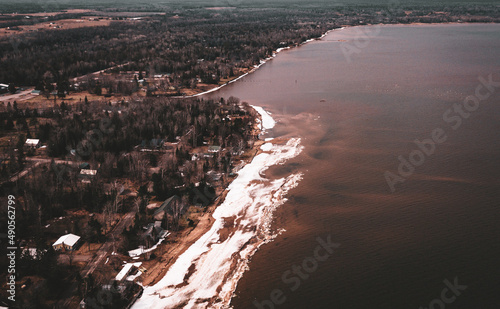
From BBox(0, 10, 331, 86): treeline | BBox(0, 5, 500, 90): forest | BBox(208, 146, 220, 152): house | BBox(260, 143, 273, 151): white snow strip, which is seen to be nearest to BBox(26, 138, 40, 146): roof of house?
BBox(208, 146, 220, 152): house

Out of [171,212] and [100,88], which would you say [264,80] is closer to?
[100,88]

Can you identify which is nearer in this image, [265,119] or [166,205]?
[166,205]

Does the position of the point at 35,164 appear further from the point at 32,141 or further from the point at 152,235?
the point at 152,235

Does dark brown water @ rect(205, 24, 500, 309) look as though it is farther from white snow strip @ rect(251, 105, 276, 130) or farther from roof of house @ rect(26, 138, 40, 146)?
roof of house @ rect(26, 138, 40, 146)

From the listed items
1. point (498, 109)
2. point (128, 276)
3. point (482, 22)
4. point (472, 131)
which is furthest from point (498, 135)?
point (482, 22)

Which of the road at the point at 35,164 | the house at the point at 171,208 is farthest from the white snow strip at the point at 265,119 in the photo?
the road at the point at 35,164

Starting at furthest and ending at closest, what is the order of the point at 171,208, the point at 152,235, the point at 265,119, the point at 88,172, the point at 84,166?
1. the point at 265,119
2. the point at 84,166
3. the point at 88,172
4. the point at 171,208
5. the point at 152,235

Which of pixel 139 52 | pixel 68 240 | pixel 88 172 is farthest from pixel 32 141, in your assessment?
pixel 139 52
